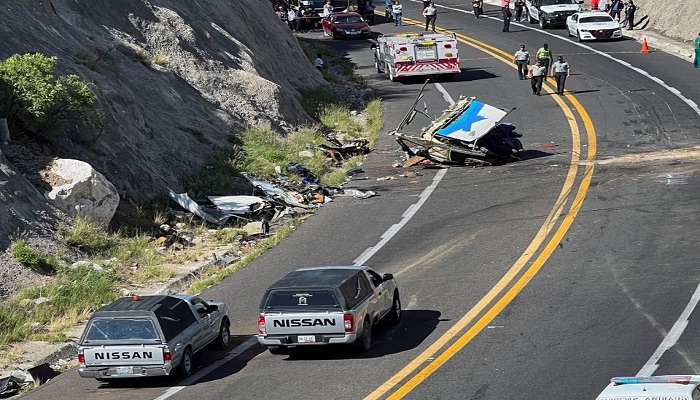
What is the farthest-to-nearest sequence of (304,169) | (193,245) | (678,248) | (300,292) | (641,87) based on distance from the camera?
(641,87), (304,169), (193,245), (678,248), (300,292)

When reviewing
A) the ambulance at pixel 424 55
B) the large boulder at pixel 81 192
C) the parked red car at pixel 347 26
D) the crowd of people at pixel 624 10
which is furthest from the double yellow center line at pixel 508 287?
the parked red car at pixel 347 26

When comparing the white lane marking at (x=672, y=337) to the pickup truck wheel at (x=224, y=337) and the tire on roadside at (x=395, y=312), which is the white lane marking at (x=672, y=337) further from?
the pickup truck wheel at (x=224, y=337)

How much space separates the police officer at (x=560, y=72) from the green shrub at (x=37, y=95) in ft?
69.1

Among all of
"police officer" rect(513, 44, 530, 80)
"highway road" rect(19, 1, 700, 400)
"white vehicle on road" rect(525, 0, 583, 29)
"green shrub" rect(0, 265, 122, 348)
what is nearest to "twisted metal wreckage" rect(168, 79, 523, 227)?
"highway road" rect(19, 1, 700, 400)

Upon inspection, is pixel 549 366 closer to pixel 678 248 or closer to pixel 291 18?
pixel 678 248

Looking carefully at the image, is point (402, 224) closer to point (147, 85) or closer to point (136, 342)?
point (147, 85)

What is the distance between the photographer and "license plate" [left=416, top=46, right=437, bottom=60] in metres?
49.0

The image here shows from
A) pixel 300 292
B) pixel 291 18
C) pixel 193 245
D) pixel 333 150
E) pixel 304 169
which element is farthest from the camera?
pixel 291 18

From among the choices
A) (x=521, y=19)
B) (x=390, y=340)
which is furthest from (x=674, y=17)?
(x=390, y=340)

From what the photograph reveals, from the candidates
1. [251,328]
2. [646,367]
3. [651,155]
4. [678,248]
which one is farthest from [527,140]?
[646,367]

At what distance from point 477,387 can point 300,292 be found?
11.6 feet

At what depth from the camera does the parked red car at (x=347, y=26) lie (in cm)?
6581

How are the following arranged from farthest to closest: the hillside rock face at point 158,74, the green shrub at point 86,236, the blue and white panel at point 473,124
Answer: the blue and white panel at point 473,124
the hillside rock face at point 158,74
the green shrub at point 86,236

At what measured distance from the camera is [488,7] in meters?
77.1
